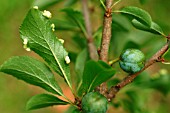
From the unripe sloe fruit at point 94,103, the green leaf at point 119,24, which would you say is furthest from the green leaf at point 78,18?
the unripe sloe fruit at point 94,103

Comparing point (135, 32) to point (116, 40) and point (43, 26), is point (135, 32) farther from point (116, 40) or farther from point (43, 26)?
point (43, 26)

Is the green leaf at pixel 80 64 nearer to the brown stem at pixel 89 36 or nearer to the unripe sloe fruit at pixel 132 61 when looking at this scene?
the brown stem at pixel 89 36

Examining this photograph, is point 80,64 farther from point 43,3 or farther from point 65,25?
point 43,3

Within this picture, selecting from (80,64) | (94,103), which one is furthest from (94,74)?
(80,64)

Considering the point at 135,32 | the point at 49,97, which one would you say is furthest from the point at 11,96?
the point at 49,97

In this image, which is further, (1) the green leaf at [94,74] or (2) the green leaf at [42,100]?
(2) the green leaf at [42,100]
